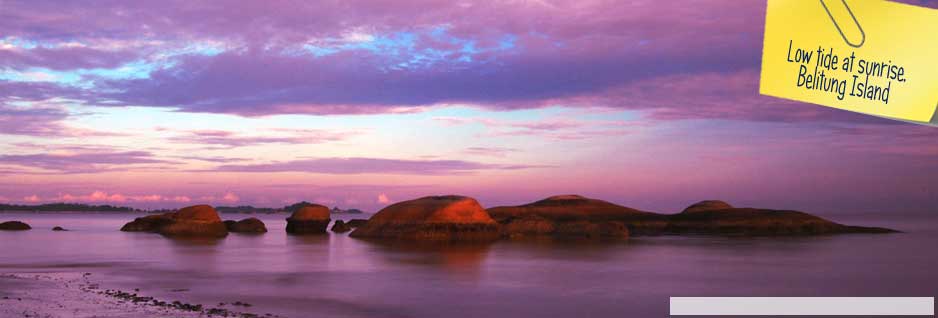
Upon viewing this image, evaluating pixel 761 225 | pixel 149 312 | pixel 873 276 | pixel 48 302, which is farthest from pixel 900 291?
pixel 761 225

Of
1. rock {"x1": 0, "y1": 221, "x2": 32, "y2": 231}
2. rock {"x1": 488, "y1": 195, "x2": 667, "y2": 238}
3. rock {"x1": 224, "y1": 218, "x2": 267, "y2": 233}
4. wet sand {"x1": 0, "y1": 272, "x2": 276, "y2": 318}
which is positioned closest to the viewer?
wet sand {"x1": 0, "y1": 272, "x2": 276, "y2": 318}

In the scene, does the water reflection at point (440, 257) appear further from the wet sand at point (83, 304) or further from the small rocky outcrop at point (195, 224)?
the small rocky outcrop at point (195, 224)

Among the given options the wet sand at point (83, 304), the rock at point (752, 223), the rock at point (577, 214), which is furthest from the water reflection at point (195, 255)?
the rock at point (752, 223)

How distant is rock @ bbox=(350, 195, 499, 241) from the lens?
71.6 m

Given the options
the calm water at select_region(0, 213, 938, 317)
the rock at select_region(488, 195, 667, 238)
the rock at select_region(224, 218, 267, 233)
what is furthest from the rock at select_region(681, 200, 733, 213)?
the rock at select_region(224, 218, 267, 233)

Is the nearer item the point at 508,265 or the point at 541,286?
the point at 541,286

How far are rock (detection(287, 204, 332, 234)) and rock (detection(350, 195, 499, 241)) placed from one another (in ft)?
42.5

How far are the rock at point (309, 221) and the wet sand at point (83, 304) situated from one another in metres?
61.1

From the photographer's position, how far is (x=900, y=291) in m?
31.7

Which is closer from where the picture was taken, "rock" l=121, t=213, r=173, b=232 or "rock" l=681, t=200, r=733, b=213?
"rock" l=121, t=213, r=173, b=232

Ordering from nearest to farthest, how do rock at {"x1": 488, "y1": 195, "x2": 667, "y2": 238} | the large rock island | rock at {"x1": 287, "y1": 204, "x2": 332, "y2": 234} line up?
rock at {"x1": 287, "y1": 204, "x2": 332, "y2": 234} < the large rock island < rock at {"x1": 488, "y1": 195, "x2": 667, "y2": 238}

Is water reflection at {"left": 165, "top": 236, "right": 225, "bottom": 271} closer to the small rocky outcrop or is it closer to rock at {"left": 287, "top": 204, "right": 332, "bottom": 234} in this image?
the small rocky outcrop

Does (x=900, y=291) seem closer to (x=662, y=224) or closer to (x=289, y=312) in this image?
(x=289, y=312)

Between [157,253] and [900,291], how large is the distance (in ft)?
142
